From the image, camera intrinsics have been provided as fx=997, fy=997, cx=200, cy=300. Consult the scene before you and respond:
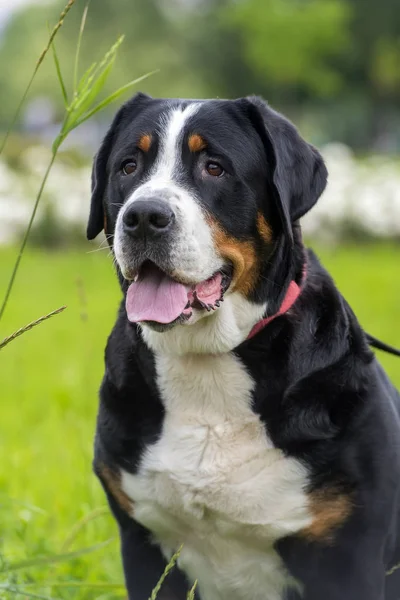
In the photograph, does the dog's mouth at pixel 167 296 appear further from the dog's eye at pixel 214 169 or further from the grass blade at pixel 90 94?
the grass blade at pixel 90 94

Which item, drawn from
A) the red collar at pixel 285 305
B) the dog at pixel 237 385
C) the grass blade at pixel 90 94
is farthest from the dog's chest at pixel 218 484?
the grass blade at pixel 90 94

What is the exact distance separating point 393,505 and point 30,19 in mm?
66854

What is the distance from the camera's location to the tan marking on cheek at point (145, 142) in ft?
9.28

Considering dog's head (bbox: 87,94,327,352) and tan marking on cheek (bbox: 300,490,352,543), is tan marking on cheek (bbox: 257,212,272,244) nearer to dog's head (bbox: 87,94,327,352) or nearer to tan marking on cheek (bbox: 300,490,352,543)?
dog's head (bbox: 87,94,327,352)

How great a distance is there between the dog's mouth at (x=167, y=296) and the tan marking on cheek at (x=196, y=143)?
13.8 inches

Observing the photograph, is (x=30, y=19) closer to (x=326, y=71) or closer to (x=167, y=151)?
(x=326, y=71)

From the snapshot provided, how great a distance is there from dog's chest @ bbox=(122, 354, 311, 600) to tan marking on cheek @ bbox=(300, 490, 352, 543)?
0.02 metres

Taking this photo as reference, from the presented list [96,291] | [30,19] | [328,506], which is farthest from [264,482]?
[30,19]

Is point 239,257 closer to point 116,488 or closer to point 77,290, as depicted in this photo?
point 116,488

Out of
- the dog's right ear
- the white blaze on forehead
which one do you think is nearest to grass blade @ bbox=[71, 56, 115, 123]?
the white blaze on forehead

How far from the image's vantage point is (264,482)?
275cm

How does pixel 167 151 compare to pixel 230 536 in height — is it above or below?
above

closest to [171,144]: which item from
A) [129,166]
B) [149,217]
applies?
[129,166]

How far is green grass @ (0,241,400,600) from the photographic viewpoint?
3555 millimetres
